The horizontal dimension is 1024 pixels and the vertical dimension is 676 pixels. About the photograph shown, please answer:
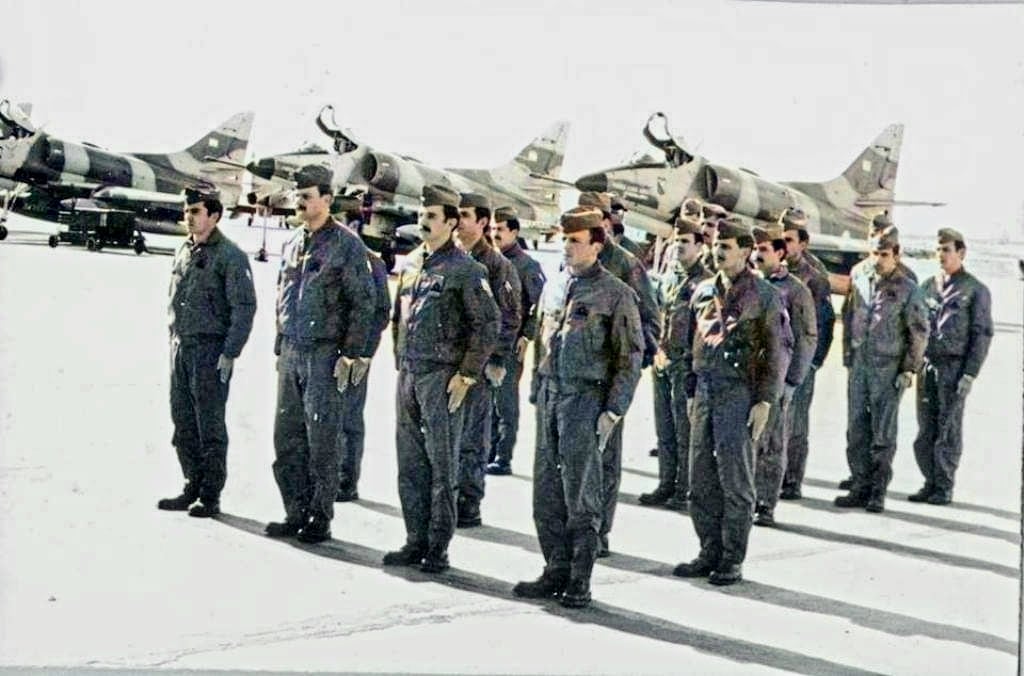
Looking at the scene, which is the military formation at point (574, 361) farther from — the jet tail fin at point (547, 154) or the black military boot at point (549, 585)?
the jet tail fin at point (547, 154)

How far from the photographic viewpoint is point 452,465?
6.70 m

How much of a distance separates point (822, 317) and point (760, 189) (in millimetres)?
870

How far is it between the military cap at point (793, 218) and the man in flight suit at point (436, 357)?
1537 millimetres

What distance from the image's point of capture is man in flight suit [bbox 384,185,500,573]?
21.7 feet

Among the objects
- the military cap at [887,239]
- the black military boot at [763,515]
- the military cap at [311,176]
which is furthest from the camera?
the military cap at [887,239]

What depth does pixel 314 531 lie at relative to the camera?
7086mm

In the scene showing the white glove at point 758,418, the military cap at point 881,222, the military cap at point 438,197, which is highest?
the military cap at point 881,222

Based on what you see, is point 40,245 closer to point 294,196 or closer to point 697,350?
point 294,196

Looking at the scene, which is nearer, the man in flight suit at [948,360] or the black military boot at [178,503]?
the black military boot at [178,503]

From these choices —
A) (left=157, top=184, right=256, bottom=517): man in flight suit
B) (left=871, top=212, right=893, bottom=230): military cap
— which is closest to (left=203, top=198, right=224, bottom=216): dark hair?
(left=157, top=184, right=256, bottom=517): man in flight suit

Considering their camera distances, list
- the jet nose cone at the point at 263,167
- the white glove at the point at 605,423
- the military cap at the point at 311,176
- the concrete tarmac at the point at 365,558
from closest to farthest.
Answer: the white glove at the point at 605,423
the concrete tarmac at the point at 365,558
the military cap at the point at 311,176
the jet nose cone at the point at 263,167

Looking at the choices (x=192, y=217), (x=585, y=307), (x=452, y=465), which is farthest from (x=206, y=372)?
(x=585, y=307)

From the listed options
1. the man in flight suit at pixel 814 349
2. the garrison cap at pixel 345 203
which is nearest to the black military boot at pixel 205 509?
the garrison cap at pixel 345 203

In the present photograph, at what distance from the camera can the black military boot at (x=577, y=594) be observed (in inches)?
253
